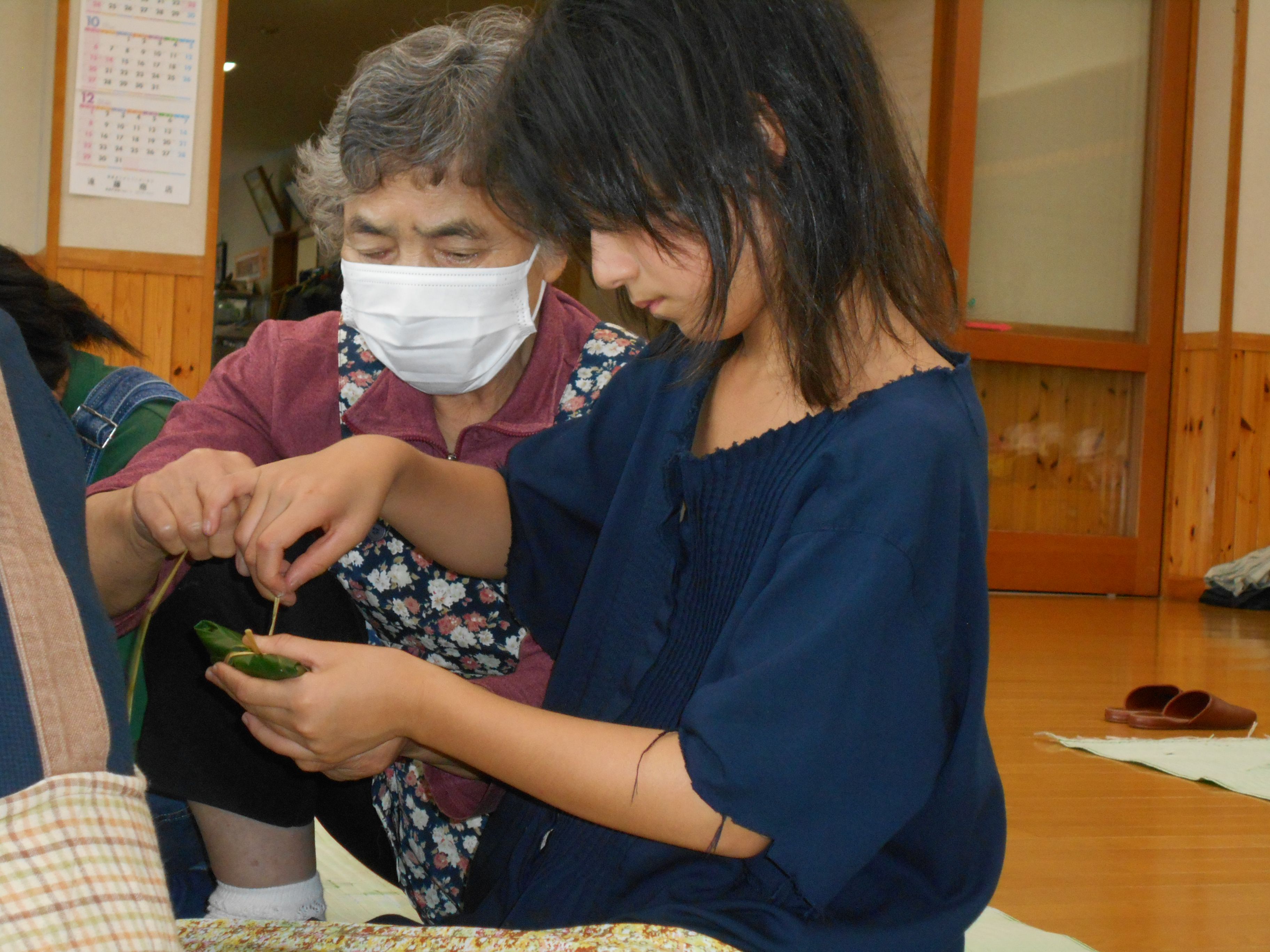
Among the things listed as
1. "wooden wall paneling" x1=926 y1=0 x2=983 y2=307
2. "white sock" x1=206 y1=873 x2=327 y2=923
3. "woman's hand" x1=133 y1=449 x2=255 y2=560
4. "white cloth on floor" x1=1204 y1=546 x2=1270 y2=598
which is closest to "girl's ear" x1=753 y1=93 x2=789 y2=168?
"woman's hand" x1=133 y1=449 x2=255 y2=560

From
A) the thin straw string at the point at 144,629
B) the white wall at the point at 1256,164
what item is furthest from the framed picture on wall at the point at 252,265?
the thin straw string at the point at 144,629

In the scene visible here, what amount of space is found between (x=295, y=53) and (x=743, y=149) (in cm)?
682

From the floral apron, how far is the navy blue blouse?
0.77ft

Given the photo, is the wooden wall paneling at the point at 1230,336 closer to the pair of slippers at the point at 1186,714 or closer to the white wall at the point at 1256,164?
the white wall at the point at 1256,164

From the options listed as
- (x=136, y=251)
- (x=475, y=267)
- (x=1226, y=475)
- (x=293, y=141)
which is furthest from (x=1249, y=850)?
(x=293, y=141)

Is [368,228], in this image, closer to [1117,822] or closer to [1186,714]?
[1117,822]

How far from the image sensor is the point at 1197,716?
2.64 metres

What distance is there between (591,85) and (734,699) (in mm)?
433

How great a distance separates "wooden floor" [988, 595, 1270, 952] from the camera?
1520 millimetres

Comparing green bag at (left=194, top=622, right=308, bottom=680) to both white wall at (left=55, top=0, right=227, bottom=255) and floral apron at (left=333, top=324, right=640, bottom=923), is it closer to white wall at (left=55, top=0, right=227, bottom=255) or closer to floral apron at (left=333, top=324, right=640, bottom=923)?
floral apron at (left=333, top=324, right=640, bottom=923)

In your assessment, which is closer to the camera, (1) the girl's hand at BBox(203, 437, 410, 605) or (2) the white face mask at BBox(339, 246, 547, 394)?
(1) the girl's hand at BBox(203, 437, 410, 605)

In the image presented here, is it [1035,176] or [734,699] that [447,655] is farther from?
[1035,176]

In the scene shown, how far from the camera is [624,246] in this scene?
0.88 meters

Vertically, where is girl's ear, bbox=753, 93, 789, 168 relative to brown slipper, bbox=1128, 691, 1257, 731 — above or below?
above
